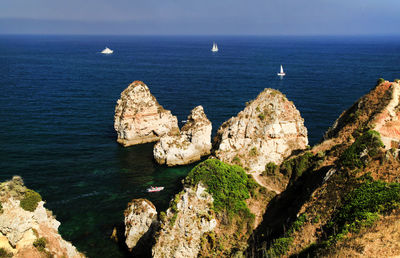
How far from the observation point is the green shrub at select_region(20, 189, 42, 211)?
25.1 metres

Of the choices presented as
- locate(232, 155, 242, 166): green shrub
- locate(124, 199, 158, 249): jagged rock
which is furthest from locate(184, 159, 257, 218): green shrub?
locate(124, 199, 158, 249): jagged rock

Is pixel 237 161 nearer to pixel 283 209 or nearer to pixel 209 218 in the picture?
pixel 283 209

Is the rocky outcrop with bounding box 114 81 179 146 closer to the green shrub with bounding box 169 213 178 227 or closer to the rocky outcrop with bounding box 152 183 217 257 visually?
the rocky outcrop with bounding box 152 183 217 257

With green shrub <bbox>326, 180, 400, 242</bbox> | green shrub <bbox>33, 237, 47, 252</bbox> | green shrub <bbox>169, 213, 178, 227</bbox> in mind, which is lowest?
green shrub <bbox>33, 237, 47, 252</bbox>

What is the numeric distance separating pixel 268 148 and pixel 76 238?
23.5 metres

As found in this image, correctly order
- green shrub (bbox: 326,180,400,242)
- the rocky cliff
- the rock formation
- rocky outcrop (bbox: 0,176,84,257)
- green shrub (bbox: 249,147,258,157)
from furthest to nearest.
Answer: green shrub (bbox: 249,147,258,157)
the rock formation
the rocky cliff
rocky outcrop (bbox: 0,176,84,257)
green shrub (bbox: 326,180,400,242)

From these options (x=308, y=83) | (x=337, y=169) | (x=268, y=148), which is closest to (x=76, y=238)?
(x=268, y=148)

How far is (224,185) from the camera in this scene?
27609 millimetres

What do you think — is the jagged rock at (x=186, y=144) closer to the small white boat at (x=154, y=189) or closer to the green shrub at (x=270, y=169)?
the small white boat at (x=154, y=189)

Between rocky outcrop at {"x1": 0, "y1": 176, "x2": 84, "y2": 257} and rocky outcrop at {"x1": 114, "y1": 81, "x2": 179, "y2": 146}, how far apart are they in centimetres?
3342

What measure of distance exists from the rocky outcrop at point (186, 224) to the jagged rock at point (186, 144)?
2520cm

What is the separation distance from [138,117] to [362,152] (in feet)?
141

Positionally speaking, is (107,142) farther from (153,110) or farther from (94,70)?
(94,70)

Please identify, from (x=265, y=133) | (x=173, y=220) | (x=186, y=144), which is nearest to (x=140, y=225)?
(x=173, y=220)
